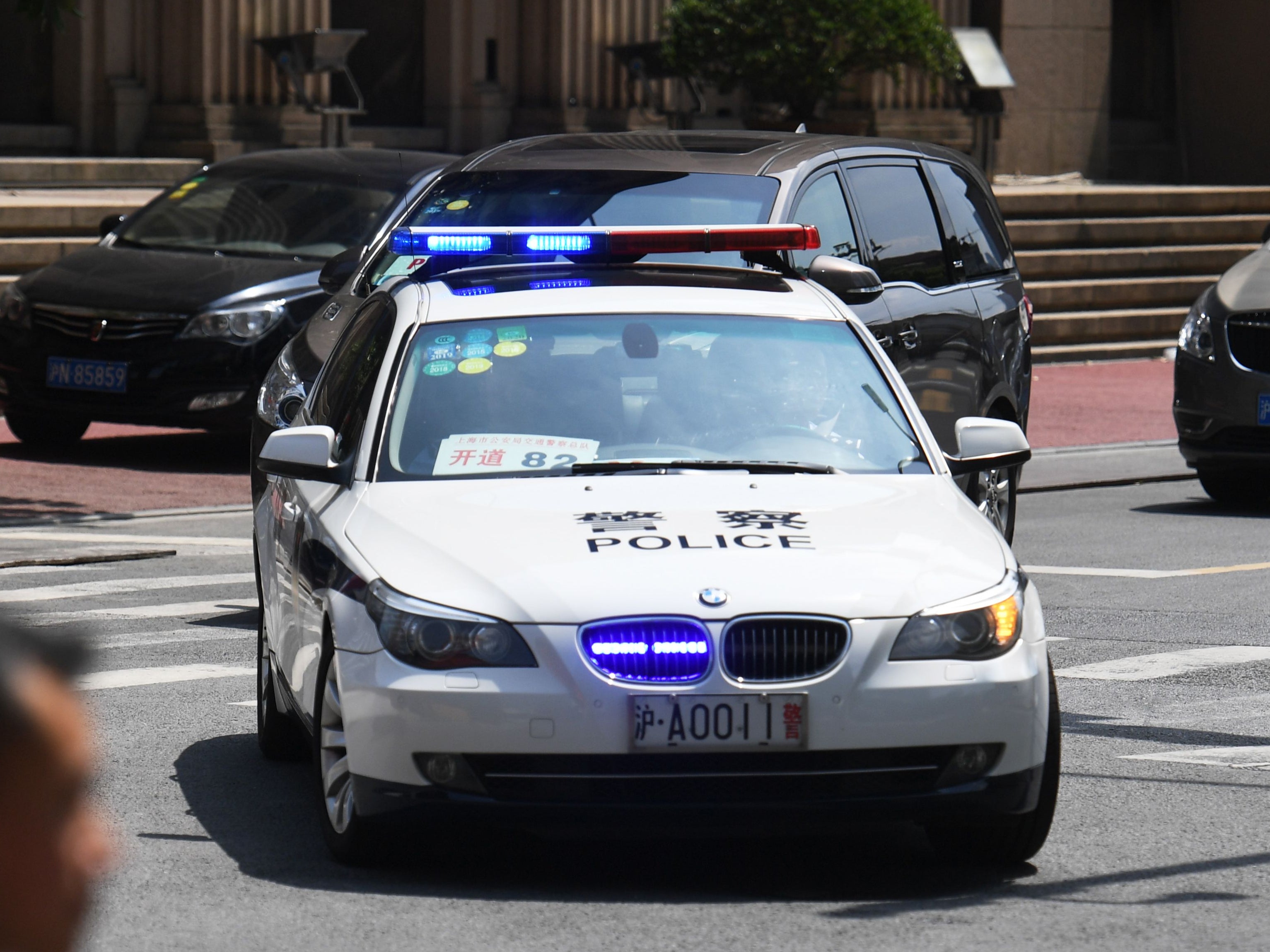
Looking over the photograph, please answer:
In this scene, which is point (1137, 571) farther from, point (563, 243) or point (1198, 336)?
point (563, 243)

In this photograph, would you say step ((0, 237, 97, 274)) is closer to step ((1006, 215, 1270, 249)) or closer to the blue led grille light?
step ((1006, 215, 1270, 249))

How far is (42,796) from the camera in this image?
5.37 feet

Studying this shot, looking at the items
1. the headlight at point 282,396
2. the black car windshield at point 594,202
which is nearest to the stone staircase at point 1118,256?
the black car windshield at point 594,202

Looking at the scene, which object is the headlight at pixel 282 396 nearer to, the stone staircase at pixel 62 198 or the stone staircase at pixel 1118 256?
the stone staircase at pixel 62 198

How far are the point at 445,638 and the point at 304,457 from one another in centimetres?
104

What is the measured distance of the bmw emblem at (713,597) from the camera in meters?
4.95

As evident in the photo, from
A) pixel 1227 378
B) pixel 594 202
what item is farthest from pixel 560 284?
pixel 1227 378

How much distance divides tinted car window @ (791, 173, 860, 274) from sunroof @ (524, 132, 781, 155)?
332 millimetres

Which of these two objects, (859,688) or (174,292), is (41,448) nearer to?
(174,292)

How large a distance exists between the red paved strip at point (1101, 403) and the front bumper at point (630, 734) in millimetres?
11975

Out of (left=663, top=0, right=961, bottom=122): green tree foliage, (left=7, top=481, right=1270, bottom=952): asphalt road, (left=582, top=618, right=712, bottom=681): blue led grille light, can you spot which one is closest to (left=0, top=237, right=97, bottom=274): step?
(left=663, top=0, right=961, bottom=122): green tree foliage

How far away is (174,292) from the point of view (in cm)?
1408

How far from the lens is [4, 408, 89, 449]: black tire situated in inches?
573

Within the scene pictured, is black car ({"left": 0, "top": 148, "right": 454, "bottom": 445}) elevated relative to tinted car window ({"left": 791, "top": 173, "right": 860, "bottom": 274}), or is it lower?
lower
